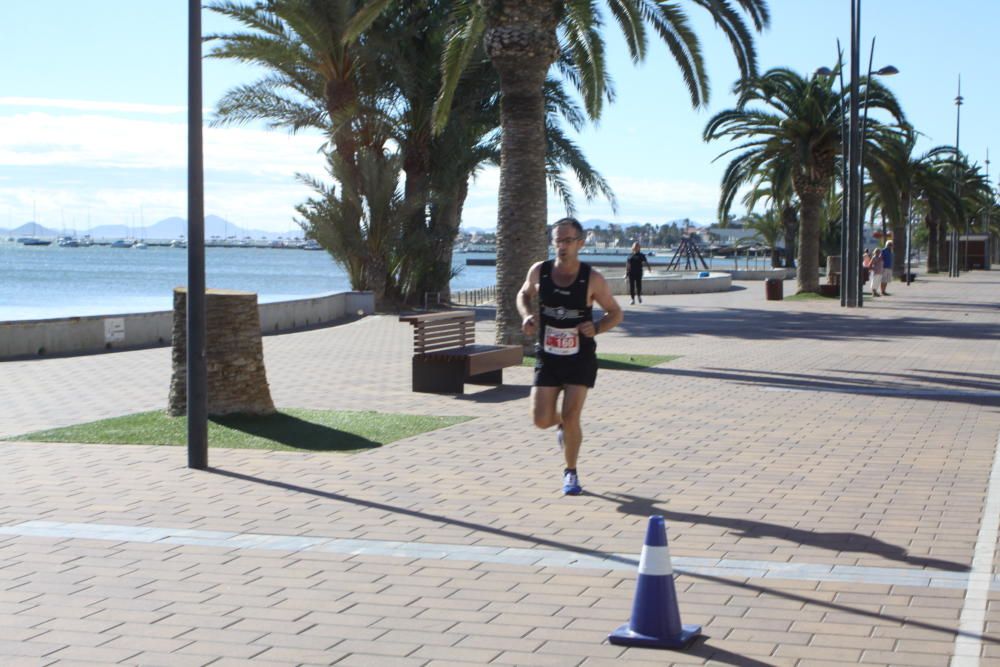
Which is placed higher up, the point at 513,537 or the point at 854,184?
the point at 854,184

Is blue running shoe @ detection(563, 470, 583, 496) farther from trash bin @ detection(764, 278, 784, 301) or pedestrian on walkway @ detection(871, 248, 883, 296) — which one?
pedestrian on walkway @ detection(871, 248, 883, 296)

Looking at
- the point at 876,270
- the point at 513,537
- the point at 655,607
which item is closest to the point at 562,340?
the point at 513,537

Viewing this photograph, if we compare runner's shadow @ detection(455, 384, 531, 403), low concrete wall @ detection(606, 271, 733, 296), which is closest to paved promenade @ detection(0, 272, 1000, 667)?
runner's shadow @ detection(455, 384, 531, 403)

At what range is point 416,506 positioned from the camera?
25.1 feet

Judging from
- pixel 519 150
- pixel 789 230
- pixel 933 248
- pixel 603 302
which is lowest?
pixel 603 302

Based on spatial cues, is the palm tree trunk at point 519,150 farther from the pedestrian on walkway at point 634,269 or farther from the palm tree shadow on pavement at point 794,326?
the pedestrian on walkway at point 634,269

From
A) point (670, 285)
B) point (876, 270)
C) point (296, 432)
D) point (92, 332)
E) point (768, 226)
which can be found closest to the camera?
point (296, 432)

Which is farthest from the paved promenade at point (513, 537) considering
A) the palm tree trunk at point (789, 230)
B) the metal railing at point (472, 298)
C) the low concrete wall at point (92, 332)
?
the palm tree trunk at point (789, 230)

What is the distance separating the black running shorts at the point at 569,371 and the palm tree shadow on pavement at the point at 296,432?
7.95ft

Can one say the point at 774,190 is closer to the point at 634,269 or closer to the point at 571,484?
the point at 634,269

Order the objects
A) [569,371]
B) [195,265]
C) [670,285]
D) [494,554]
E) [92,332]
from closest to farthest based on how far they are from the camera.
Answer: [494,554] → [569,371] → [195,265] → [92,332] → [670,285]

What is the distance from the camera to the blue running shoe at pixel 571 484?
802 cm

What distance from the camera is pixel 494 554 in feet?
21.1

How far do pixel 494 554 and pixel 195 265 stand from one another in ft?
12.0
